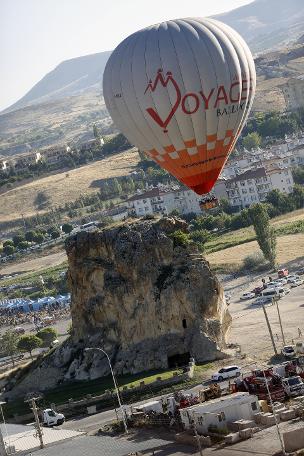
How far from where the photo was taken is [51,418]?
2100 inches

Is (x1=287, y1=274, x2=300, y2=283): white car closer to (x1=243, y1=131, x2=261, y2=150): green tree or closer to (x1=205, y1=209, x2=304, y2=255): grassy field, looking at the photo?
(x1=205, y1=209, x2=304, y2=255): grassy field

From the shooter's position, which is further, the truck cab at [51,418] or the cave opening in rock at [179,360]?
the cave opening in rock at [179,360]

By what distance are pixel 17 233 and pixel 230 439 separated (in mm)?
133248

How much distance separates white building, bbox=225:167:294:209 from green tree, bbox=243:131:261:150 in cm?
3956

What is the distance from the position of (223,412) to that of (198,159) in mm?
11470

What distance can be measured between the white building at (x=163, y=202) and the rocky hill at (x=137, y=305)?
76.3 meters

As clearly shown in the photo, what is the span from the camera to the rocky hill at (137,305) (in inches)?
2382

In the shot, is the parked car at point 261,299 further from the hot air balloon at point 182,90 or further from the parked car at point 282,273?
the hot air balloon at point 182,90

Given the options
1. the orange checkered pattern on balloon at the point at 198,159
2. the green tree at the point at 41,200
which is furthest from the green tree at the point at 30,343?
the green tree at the point at 41,200

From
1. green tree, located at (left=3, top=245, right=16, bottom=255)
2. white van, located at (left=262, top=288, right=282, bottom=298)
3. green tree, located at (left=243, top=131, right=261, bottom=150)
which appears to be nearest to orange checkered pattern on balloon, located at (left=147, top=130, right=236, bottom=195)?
white van, located at (left=262, top=288, right=282, bottom=298)

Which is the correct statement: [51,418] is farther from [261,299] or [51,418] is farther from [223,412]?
[261,299]

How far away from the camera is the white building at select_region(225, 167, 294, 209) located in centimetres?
13850

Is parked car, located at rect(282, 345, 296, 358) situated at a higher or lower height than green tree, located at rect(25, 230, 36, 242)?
lower

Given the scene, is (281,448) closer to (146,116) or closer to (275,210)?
(146,116)
